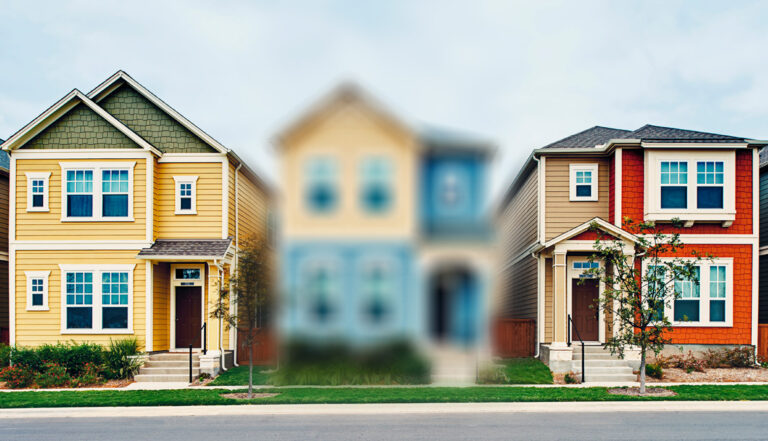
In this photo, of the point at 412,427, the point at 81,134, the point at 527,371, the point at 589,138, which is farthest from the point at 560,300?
the point at 81,134

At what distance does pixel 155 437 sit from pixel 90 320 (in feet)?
32.4

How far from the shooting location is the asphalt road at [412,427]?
37.0 ft

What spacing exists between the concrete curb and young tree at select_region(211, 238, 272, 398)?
1495mm

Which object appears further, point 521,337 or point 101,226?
point 521,337

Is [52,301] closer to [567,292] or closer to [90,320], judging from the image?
[90,320]

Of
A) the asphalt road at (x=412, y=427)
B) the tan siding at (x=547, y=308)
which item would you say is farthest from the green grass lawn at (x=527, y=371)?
the asphalt road at (x=412, y=427)

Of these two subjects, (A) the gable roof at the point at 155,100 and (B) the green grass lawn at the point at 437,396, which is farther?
(A) the gable roof at the point at 155,100

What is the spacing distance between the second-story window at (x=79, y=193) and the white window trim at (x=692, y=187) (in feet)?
56.7

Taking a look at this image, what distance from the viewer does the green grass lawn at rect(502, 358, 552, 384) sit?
17938 millimetres

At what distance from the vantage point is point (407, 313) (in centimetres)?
339

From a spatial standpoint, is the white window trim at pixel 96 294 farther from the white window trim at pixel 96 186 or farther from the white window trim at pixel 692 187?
the white window trim at pixel 692 187

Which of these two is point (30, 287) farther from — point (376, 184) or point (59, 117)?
point (376, 184)

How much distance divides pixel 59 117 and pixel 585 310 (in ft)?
58.3

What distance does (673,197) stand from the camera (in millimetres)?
20781
